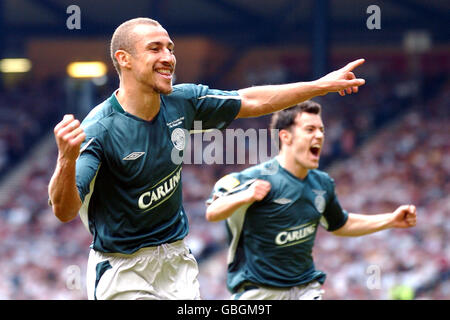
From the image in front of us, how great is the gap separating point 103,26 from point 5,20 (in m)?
2.24

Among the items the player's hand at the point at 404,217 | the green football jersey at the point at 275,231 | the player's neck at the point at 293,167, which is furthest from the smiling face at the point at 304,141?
the player's hand at the point at 404,217

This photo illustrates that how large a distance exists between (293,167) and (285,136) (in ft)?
0.87

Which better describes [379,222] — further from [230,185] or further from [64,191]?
[64,191]

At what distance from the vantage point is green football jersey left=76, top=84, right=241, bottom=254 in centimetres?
392

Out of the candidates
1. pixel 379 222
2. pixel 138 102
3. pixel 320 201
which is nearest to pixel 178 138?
pixel 138 102

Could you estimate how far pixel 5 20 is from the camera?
17391 mm

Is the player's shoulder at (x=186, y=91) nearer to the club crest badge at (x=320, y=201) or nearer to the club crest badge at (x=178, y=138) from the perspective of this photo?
the club crest badge at (x=178, y=138)

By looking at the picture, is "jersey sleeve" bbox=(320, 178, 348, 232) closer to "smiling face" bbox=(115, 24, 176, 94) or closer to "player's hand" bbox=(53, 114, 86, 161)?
"smiling face" bbox=(115, 24, 176, 94)

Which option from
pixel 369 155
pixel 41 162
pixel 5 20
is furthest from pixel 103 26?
pixel 369 155

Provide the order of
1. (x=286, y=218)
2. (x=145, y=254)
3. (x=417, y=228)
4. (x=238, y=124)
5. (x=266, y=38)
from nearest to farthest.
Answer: (x=145, y=254), (x=286, y=218), (x=417, y=228), (x=238, y=124), (x=266, y=38)

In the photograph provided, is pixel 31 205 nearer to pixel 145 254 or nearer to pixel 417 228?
pixel 417 228

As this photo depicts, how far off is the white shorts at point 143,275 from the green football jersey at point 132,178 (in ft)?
0.19

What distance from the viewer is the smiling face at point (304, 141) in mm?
6004

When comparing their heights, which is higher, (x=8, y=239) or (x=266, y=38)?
(x=266, y=38)
